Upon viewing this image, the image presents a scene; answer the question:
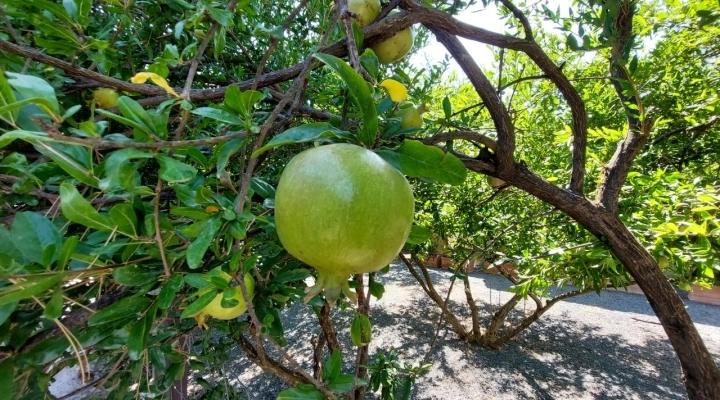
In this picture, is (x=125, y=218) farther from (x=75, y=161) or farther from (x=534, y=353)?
(x=534, y=353)

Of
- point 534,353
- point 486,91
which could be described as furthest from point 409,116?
point 534,353

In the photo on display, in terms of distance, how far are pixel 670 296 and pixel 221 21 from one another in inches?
81.7

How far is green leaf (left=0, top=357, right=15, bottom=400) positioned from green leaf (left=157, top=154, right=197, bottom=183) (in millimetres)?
479

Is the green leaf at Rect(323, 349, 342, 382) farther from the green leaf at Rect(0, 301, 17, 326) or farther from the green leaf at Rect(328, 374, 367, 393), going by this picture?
the green leaf at Rect(0, 301, 17, 326)

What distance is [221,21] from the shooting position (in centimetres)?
69

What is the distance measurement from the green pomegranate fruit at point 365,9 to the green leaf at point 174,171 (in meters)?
0.80

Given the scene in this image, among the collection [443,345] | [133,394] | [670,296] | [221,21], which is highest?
[221,21]

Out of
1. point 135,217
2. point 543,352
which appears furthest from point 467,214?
point 135,217

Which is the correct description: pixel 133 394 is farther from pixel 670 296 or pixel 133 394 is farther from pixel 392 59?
pixel 670 296

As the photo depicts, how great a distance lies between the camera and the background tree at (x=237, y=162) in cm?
53

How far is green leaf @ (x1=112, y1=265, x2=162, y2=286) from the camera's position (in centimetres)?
57

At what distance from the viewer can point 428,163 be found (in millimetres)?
597

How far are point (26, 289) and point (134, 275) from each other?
0.48 ft

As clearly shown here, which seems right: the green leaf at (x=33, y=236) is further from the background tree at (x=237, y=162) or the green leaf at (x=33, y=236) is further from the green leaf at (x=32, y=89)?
the green leaf at (x=32, y=89)
